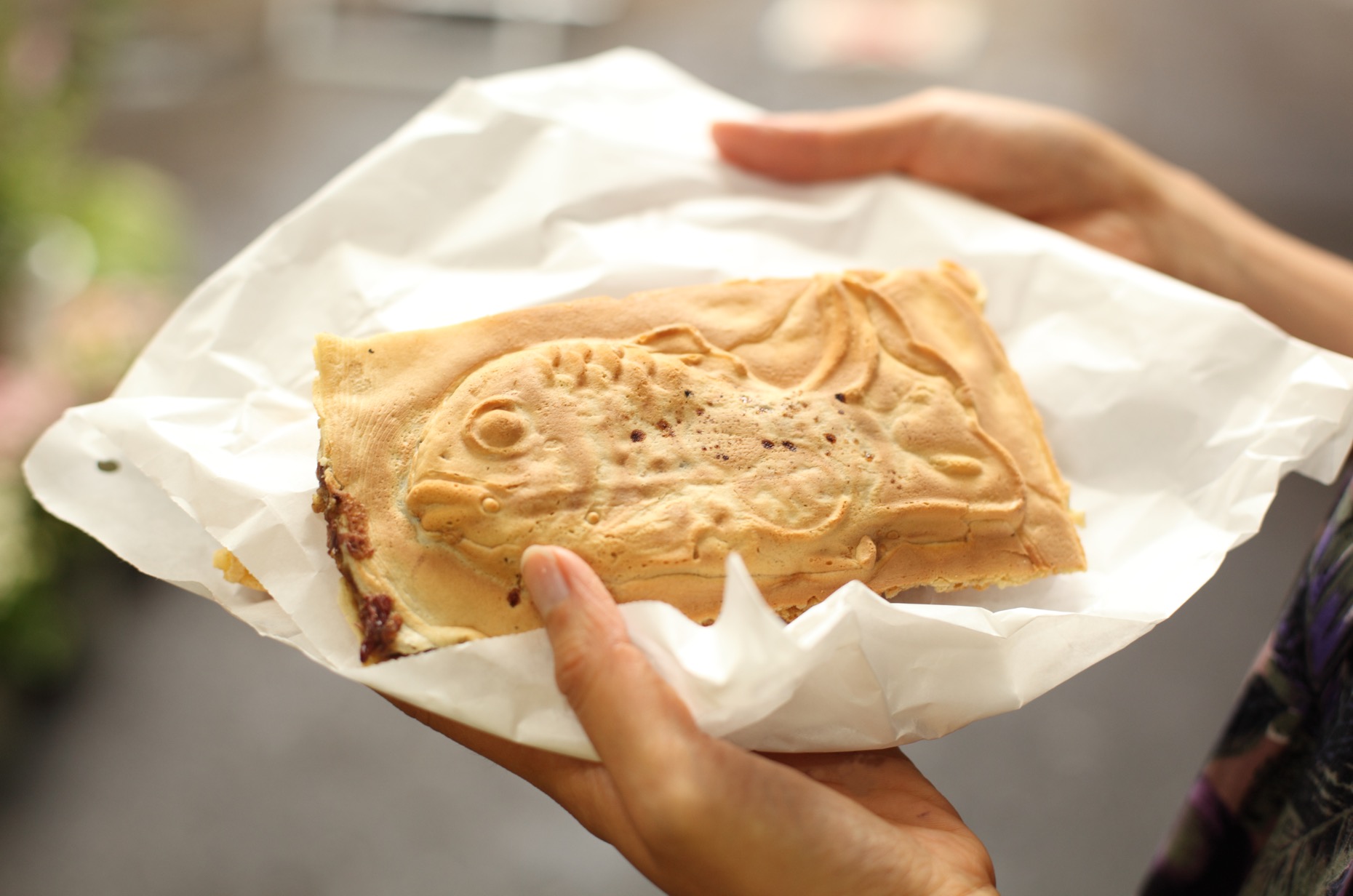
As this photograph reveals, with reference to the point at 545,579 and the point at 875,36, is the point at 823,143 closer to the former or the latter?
the point at 545,579

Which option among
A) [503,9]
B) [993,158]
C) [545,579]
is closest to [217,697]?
[545,579]

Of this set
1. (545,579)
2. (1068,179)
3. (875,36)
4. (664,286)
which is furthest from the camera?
(875,36)

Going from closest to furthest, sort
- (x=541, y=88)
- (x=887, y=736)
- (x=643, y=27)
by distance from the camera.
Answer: (x=887, y=736), (x=541, y=88), (x=643, y=27)

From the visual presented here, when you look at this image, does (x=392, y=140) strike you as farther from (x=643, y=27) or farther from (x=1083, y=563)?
(x=643, y=27)

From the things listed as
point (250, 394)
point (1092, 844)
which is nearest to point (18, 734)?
point (250, 394)

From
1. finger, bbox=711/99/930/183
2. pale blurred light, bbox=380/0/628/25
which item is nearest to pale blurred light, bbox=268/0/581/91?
pale blurred light, bbox=380/0/628/25

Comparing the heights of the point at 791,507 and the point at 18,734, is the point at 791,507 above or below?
above
